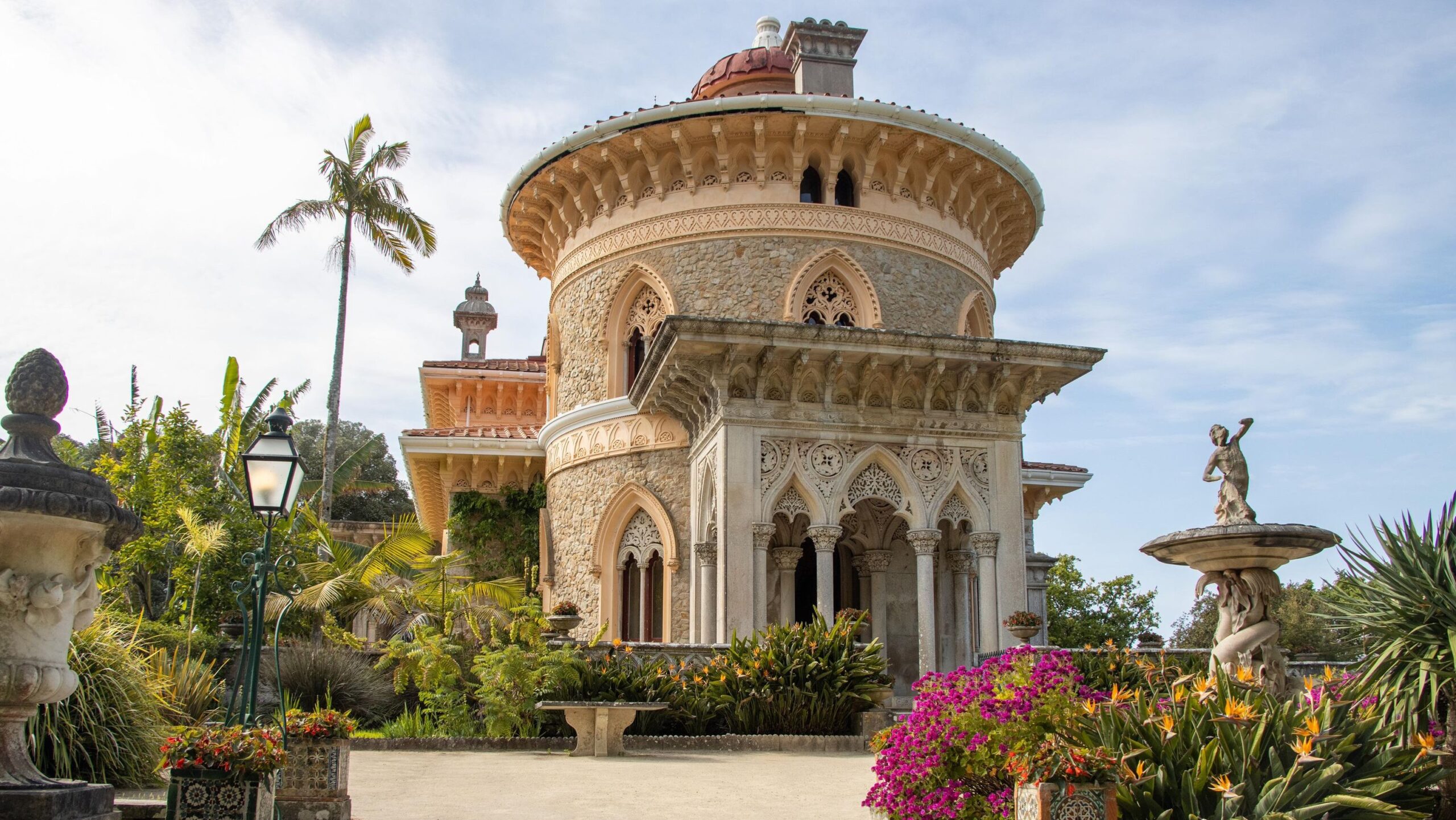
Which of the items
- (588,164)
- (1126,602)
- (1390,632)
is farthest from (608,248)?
(1126,602)

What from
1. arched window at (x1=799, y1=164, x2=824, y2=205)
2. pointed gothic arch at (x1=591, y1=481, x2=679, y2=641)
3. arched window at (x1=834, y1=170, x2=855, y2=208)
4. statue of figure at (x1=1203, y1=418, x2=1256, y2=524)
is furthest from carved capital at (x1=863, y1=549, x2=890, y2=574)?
statue of figure at (x1=1203, y1=418, x2=1256, y2=524)

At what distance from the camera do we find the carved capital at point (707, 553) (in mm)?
17547

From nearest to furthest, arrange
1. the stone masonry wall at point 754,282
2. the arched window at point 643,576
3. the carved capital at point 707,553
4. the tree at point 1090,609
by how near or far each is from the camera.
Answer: the carved capital at point 707,553 → the stone masonry wall at point 754,282 → the arched window at point 643,576 → the tree at point 1090,609

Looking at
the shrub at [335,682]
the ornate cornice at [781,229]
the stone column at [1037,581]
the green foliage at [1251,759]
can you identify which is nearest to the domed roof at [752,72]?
the ornate cornice at [781,229]

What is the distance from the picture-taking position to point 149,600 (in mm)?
20094

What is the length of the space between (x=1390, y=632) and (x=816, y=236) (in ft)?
41.3

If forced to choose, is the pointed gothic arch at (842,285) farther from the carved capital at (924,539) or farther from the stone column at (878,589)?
the carved capital at (924,539)

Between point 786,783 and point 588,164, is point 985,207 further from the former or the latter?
point 786,783

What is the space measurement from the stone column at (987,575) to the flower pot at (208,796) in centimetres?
1190

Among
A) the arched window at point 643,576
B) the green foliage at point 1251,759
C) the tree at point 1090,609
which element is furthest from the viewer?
the tree at point 1090,609

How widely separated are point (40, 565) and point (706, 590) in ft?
41.1

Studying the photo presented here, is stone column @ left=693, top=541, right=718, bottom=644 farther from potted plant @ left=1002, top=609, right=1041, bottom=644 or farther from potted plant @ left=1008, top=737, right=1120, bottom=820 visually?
potted plant @ left=1008, top=737, right=1120, bottom=820

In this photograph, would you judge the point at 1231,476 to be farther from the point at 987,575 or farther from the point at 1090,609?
the point at 1090,609

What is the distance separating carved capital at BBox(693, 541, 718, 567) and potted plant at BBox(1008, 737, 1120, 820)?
470 inches
